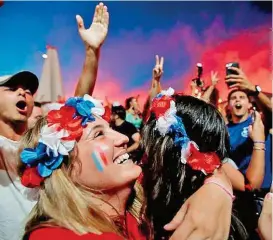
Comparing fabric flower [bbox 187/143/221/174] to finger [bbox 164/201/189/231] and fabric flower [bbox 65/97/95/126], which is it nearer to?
finger [bbox 164/201/189/231]

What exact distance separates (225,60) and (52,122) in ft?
14.8

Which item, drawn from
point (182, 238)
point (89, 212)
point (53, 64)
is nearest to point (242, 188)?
point (182, 238)

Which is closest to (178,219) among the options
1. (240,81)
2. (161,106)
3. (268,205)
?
(268,205)

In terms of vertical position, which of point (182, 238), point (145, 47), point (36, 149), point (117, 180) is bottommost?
point (182, 238)

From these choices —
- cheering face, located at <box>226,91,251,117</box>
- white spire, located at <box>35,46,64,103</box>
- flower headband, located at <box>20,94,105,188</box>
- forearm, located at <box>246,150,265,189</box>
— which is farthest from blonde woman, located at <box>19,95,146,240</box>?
white spire, located at <box>35,46,64,103</box>

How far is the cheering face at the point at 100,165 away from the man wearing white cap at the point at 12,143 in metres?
0.45

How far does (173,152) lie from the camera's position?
1.65m

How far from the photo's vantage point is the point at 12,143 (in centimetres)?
198

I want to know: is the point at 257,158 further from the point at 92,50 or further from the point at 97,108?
the point at 97,108

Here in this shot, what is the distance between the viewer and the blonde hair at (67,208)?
4.33 feet

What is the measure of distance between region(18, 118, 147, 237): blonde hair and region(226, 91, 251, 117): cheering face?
2128 millimetres

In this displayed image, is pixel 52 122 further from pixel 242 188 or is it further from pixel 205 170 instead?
pixel 242 188

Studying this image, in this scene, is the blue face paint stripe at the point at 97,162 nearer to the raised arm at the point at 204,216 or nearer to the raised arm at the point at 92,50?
Answer: the raised arm at the point at 204,216

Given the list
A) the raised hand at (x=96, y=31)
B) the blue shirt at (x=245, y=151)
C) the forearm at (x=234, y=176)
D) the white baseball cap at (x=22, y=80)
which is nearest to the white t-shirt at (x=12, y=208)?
the white baseball cap at (x=22, y=80)
